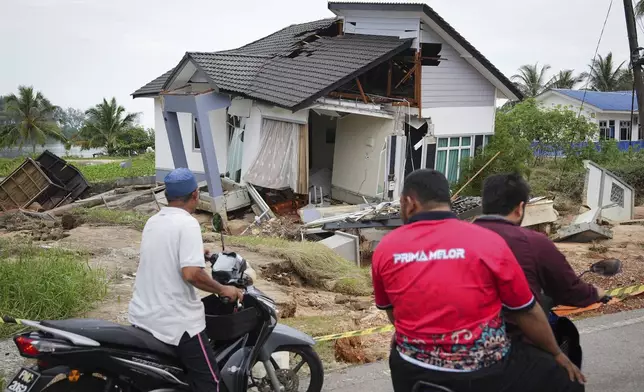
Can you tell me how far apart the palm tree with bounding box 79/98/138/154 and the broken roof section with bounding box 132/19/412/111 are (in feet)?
119

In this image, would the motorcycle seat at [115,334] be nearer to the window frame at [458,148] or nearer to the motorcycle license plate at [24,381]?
the motorcycle license plate at [24,381]

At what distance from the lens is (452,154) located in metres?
20.6

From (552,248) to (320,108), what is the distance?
1472cm

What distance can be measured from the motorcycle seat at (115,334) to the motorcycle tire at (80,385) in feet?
0.68

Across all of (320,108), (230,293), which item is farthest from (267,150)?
(230,293)

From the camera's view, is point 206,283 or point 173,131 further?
point 173,131

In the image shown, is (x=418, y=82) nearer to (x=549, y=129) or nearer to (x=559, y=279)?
(x=549, y=129)

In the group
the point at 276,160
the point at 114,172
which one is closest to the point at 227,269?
the point at 276,160

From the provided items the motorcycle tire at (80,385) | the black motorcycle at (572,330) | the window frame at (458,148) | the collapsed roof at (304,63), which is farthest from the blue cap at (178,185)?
the window frame at (458,148)

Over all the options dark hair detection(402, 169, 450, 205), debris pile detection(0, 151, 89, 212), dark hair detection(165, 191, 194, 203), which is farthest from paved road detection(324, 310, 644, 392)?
debris pile detection(0, 151, 89, 212)

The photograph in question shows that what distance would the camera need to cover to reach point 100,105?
55.8 metres

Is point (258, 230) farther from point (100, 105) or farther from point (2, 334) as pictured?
point (100, 105)

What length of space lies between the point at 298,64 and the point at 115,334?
16603 millimetres

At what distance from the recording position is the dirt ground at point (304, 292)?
6133mm
